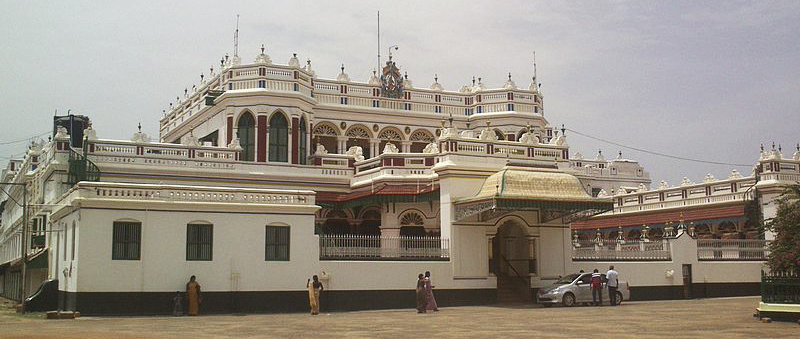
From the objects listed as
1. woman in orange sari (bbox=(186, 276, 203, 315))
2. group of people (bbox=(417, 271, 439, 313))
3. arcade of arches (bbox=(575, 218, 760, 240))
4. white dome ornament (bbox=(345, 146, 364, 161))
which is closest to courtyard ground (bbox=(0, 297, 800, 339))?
group of people (bbox=(417, 271, 439, 313))

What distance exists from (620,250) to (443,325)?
605 inches

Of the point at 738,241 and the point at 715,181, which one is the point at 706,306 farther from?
the point at 715,181

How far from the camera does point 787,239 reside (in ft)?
76.7

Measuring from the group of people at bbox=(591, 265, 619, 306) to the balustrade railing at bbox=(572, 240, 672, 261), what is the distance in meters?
2.58

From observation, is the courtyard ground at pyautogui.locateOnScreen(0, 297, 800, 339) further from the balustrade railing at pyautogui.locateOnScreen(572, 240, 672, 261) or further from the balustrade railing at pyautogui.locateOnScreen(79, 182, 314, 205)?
the balustrade railing at pyautogui.locateOnScreen(572, 240, 672, 261)

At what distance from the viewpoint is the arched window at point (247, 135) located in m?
39.8

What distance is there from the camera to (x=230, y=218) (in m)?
27.5

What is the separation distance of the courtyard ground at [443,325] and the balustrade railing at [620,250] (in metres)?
5.70

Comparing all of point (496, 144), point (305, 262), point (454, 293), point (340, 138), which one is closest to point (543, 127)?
point (340, 138)

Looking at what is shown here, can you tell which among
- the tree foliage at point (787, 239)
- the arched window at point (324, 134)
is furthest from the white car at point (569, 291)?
the arched window at point (324, 134)

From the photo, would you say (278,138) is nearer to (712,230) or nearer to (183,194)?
(183,194)

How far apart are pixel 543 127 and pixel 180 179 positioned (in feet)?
70.2

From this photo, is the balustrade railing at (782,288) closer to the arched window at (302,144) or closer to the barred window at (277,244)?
the barred window at (277,244)

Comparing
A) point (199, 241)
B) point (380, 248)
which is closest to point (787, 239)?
point (380, 248)
